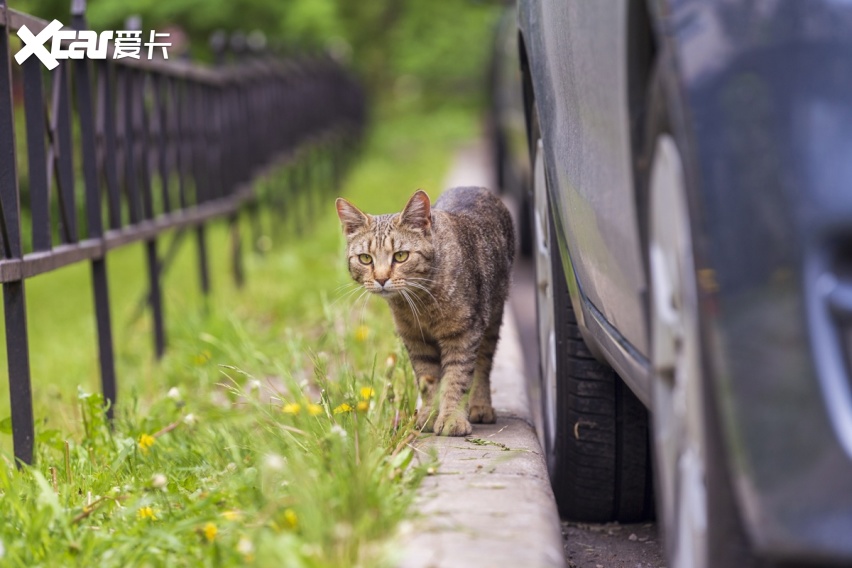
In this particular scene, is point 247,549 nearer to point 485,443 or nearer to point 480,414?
point 485,443

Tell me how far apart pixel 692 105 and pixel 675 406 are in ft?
1.87

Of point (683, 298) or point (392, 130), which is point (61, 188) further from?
point (392, 130)

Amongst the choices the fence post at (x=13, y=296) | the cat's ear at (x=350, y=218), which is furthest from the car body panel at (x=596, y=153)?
the fence post at (x=13, y=296)

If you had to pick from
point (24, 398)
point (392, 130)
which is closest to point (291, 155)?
point (24, 398)

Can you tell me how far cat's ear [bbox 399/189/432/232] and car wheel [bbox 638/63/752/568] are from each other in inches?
62.6

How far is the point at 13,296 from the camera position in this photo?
4.08 metres

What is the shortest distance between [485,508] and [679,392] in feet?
2.43

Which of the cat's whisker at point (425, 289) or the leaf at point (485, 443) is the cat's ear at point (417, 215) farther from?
the leaf at point (485, 443)

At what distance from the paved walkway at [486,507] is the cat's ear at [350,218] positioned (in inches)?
28.7

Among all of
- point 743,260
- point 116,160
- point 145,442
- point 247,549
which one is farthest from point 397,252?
point 116,160

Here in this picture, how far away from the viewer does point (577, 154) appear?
2.75 metres

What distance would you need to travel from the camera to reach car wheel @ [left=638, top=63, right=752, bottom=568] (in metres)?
1.83

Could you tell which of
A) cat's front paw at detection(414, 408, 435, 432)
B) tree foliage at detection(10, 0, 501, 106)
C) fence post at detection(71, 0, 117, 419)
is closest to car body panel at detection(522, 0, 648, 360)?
cat's front paw at detection(414, 408, 435, 432)

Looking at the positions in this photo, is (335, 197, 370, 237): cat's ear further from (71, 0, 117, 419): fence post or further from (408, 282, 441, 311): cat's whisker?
(71, 0, 117, 419): fence post
